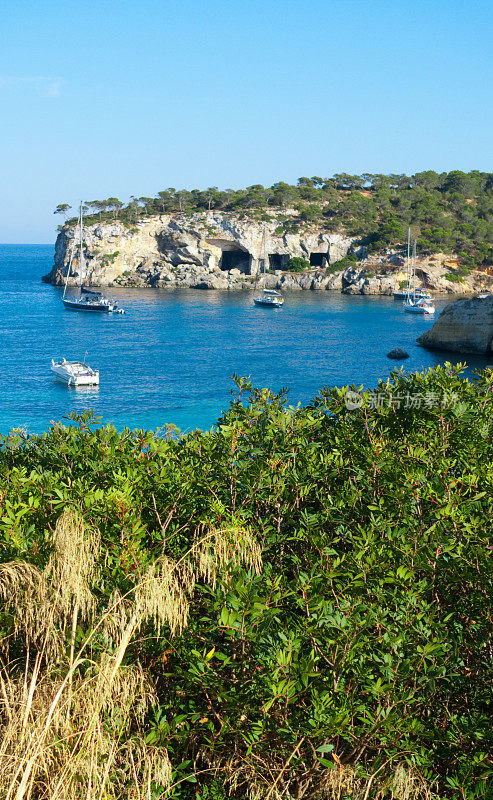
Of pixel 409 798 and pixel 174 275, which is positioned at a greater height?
pixel 174 275

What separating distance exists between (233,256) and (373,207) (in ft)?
98.9

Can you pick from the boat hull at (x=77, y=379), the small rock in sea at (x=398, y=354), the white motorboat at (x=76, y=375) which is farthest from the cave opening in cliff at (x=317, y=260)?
the boat hull at (x=77, y=379)

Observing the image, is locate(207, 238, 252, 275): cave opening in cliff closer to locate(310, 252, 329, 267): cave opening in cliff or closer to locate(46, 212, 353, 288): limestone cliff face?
locate(46, 212, 353, 288): limestone cliff face

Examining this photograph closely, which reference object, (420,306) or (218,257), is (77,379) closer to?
(420,306)

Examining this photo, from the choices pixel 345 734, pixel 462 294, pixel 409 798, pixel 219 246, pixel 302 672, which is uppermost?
pixel 219 246

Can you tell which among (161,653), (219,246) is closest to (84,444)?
(161,653)

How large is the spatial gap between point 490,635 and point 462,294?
9676cm

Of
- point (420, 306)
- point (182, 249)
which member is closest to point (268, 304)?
point (420, 306)

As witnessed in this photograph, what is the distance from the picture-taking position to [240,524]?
20.9 ft

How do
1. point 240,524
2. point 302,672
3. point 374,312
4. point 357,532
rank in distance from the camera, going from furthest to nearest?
point 374,312, point 357,532, point 240,524, point 302,672

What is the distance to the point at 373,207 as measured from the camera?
12012cm

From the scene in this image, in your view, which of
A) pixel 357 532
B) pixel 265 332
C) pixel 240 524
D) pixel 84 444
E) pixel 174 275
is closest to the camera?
pixel 240 524

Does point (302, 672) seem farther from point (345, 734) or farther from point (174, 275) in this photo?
point (174, 275)

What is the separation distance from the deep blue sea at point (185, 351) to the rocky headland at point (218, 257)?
1084cm
